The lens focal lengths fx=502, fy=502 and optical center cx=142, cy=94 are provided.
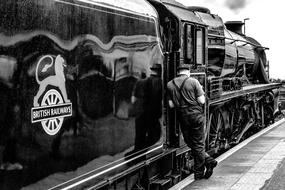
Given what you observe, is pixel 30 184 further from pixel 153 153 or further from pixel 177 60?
pixel 177 60

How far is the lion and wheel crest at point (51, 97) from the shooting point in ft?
11.4

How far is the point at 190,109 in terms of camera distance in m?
6.54

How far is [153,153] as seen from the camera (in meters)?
6.04

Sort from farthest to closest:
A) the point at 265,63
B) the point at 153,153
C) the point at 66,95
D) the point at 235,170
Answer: the point at 265,63 < the point at 235,170 < the point at 153,153 < the point at 66,95

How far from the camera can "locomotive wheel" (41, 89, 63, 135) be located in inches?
140

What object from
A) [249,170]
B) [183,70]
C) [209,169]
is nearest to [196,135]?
[209,169]

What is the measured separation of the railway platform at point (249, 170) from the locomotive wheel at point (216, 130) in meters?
0.40

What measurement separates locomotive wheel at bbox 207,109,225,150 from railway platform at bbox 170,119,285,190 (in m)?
0.40

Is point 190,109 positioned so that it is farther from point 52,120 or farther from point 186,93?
point 52,120

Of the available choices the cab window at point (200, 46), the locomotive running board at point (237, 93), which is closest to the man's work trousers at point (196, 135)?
the cab window at point (200, 46)

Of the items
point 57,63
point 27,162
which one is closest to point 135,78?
point 57,63

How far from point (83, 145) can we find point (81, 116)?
0.80 feet

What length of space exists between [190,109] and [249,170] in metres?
1.58

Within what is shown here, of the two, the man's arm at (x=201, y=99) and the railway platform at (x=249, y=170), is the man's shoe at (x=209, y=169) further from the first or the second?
the man's arm at (x=201, y=99)
